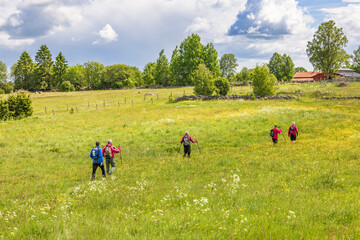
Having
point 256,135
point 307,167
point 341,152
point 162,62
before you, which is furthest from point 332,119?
point 162,62

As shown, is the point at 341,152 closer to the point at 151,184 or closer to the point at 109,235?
the point at 151,184

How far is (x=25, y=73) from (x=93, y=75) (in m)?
29.8

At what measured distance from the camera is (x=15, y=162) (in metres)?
18.0

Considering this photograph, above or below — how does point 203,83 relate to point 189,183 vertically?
above

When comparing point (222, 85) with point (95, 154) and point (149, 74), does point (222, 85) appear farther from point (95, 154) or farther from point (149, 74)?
point (149, 74)

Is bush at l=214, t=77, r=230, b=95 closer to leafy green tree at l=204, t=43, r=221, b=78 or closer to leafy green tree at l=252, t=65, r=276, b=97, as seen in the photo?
leafy green tree at l=252, t=65, r=276, b=97

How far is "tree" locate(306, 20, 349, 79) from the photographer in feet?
268

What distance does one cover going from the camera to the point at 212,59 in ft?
319

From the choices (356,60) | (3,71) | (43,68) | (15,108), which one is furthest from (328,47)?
(3,71)

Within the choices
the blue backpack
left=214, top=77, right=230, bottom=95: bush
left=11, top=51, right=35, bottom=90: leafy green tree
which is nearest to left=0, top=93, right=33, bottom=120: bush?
the blue backpack

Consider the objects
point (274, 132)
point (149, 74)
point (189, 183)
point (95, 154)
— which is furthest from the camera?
point (149, 74)

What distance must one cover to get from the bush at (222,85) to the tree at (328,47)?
1840 inches

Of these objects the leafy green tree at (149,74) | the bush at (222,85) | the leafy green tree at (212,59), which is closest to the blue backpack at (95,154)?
the bush at (222,85)

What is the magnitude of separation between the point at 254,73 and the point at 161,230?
52.0m
